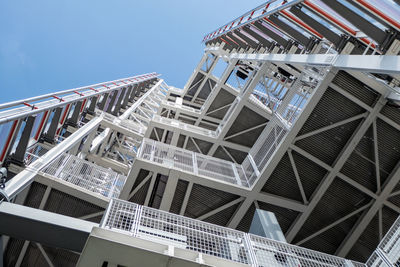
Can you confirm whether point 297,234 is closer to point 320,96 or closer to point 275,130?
point 275,130

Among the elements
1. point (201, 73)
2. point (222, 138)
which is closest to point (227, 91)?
point (222, 138)

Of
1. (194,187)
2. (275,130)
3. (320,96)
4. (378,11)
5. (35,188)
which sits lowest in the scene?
(35,188)

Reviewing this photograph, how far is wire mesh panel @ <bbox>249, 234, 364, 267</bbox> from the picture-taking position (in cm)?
726

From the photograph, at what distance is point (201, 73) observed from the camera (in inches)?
1601

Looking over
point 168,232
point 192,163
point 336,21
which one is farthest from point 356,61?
point 192,163

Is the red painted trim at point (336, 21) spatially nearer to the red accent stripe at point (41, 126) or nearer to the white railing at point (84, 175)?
the white railing at point (84, 175)

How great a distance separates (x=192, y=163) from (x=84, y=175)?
15.8 ft

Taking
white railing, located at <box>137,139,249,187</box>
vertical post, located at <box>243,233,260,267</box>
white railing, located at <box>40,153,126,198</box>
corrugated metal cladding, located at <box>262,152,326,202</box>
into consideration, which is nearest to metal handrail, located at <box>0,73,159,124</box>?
white railing, located at <box>40,153,126,198</box>

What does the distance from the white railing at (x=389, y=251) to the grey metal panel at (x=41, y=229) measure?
6.60 metres

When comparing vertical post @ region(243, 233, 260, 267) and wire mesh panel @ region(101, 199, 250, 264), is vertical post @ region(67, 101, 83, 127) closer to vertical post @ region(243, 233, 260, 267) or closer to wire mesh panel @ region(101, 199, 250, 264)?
wire mesh panel @ region(101, 199, 250, 264)

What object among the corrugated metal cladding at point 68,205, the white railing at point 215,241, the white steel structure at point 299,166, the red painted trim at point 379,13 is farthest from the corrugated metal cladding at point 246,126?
the white railing at point 215,241

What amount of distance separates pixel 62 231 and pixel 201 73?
120 feet

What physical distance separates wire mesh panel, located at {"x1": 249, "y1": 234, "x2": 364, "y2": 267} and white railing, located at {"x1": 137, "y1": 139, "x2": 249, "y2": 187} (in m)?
5.95

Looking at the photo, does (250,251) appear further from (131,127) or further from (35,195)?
(131,127)
